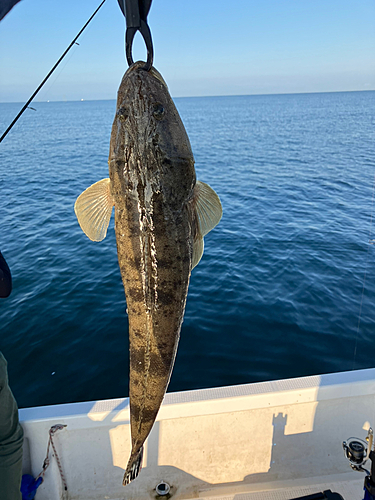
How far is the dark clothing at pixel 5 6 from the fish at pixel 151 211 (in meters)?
0.87

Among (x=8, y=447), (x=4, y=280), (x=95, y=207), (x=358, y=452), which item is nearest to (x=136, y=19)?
(x=95, y=207)

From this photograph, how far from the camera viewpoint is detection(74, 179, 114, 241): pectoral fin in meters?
1.98

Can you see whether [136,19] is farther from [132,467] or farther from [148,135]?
[132,467]

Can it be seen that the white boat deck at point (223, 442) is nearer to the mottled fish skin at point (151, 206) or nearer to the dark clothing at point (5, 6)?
the mottled fish skin at point (151, 206)

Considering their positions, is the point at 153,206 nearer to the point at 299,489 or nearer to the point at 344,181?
the point at 299,489

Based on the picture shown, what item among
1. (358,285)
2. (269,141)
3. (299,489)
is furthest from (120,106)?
(269,141)

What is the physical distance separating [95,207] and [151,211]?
46 centimetres

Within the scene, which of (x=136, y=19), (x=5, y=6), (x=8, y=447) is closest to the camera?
(x=136, y=19)

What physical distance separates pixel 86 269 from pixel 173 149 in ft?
33.4

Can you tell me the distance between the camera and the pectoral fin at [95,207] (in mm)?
1982

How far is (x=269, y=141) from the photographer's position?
4144cm

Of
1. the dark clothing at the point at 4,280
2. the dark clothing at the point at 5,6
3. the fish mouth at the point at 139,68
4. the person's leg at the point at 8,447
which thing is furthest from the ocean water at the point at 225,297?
the dark clothing at the point at 5,6

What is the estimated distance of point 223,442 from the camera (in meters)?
4.11

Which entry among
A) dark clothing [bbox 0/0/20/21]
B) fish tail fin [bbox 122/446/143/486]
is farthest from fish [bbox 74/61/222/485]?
dark clothing [bbox 0/0/20/21]
